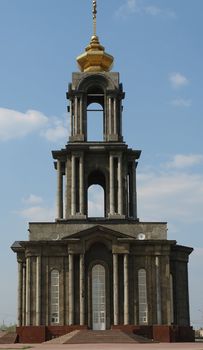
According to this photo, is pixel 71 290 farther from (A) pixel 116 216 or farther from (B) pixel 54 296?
(A) pixel 116 216

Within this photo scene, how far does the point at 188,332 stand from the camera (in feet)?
161

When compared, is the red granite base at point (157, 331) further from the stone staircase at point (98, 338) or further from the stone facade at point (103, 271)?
the stone staircase at point (98, 338)

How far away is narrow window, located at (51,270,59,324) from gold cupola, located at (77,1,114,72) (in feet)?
56.8

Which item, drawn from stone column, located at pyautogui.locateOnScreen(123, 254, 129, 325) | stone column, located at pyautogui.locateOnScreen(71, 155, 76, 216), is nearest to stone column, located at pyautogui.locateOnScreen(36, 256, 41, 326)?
stone column, located at pyautogui.locateOnScreen(71, 155, 76, 216)

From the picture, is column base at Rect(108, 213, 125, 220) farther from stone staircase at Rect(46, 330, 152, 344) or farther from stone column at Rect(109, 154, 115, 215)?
stone staircase at Rect(46, 330, 152, 344)

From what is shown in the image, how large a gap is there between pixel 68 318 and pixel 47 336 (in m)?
1.92

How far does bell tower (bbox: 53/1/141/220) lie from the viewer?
51750 millimetres

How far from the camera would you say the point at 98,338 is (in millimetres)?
41562

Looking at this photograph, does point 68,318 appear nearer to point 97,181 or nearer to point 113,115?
point 97,181

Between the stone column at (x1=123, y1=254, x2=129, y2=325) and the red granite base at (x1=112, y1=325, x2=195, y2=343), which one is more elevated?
the stone column at (x1=123, y1=254, x2=129, y2=325)

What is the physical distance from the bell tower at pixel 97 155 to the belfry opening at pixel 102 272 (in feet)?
0.35

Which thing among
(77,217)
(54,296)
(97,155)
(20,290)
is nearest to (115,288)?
(54,296)

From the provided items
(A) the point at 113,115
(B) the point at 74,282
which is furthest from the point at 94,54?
(B) the point at 74,282

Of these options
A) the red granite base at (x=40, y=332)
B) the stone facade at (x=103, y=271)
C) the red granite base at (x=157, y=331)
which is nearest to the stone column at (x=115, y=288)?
the stone facade at (x=103, y=271)
